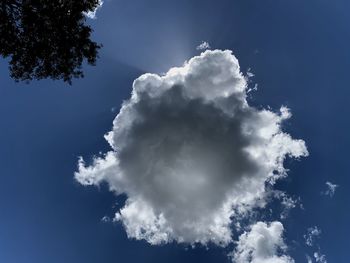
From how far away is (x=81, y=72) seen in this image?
3394cm

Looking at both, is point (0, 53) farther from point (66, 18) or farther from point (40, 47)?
point (66, 18)

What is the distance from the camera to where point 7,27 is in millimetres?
31078

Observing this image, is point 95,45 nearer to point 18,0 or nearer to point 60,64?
point 60,64

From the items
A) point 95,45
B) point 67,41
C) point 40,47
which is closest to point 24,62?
point 40,47

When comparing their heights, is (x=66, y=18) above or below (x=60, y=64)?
above

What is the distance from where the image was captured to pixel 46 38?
32.1 meters

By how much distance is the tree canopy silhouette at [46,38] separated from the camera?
3105cm

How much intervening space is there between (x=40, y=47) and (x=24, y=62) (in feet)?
6.70

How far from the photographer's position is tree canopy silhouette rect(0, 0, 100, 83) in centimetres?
3105

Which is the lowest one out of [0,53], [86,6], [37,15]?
[0,53]

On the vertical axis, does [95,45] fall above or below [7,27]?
above

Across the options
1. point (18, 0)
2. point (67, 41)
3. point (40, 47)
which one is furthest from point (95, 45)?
point (18, 0)

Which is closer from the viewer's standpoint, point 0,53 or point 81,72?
point 0,53

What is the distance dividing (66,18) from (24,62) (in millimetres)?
5511
